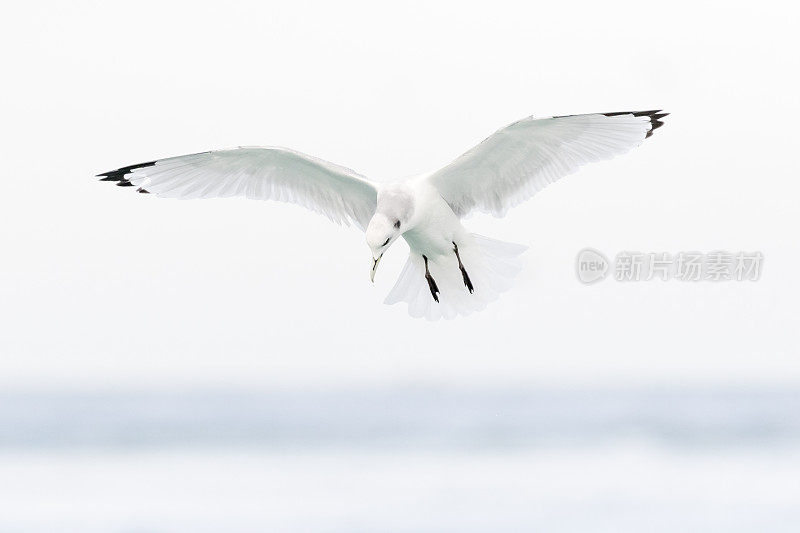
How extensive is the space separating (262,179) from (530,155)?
102 cm

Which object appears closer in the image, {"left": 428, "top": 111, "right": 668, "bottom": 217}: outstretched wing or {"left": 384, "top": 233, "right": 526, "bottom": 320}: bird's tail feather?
{"left": 428, "top": 111, "right": 668, "bottom": 217}: outstretched wing

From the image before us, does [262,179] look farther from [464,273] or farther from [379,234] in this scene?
[464,273]

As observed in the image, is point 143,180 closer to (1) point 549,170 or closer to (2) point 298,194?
(2) point 298,194

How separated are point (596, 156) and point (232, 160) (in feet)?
4.28

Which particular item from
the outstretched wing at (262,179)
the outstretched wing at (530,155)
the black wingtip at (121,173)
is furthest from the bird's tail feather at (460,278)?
the black wingtip at (121,173)

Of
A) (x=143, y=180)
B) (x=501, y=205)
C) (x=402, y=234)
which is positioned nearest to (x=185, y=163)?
(x=143, y=180)

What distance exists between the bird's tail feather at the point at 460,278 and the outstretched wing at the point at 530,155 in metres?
0.14

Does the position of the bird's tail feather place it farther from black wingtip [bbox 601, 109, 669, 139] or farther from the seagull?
black wingtip [bbox 601, 109, 669, 139]

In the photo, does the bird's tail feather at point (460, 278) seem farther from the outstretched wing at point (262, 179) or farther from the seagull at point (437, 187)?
A: the outstretched wing at point (262, 179)

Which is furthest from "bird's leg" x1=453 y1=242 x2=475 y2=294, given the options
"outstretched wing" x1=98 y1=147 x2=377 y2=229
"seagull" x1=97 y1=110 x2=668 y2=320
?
"outstretched wing" x1=98 y1=147 x2=377 y2=229

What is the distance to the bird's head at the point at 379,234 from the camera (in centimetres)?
379

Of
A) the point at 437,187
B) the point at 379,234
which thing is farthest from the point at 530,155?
the point at 379,234

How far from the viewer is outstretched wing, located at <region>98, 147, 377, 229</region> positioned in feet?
13.5

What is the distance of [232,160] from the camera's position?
417 centimetres
